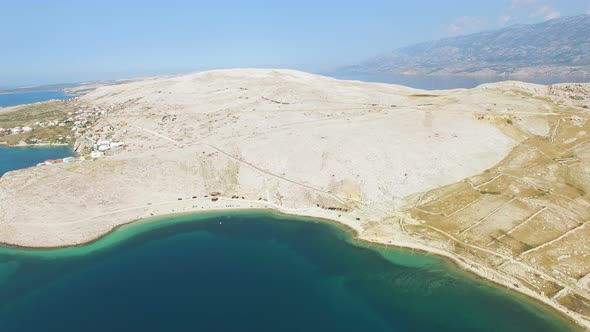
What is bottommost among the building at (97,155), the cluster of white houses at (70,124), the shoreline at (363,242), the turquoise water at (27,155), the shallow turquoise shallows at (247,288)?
the shallow turquoise shallows at (247,288)

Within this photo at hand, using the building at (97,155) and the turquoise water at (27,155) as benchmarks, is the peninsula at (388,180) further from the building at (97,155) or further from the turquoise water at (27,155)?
the turquoise water at (27,155)

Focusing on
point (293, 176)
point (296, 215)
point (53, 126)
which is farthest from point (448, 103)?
point (53, 126)

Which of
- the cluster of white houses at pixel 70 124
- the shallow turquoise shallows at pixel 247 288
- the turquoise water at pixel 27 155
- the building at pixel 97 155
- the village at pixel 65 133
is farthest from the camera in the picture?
the cluster of white houses at pixel 70 124

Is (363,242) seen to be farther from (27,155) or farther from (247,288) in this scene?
(27,155)

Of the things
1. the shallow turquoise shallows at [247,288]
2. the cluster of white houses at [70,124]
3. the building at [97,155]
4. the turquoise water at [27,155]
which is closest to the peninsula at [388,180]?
the building at [97,155]

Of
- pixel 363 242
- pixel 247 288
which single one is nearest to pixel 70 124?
pixel 247 288

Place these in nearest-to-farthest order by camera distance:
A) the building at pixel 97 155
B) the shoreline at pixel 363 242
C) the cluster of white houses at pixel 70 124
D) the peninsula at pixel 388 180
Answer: the shoreline at pixel 363 242, the peninsula at pixel 388 180, the building at pixel 97 155, the cluster of white houses at pixel 70 124
